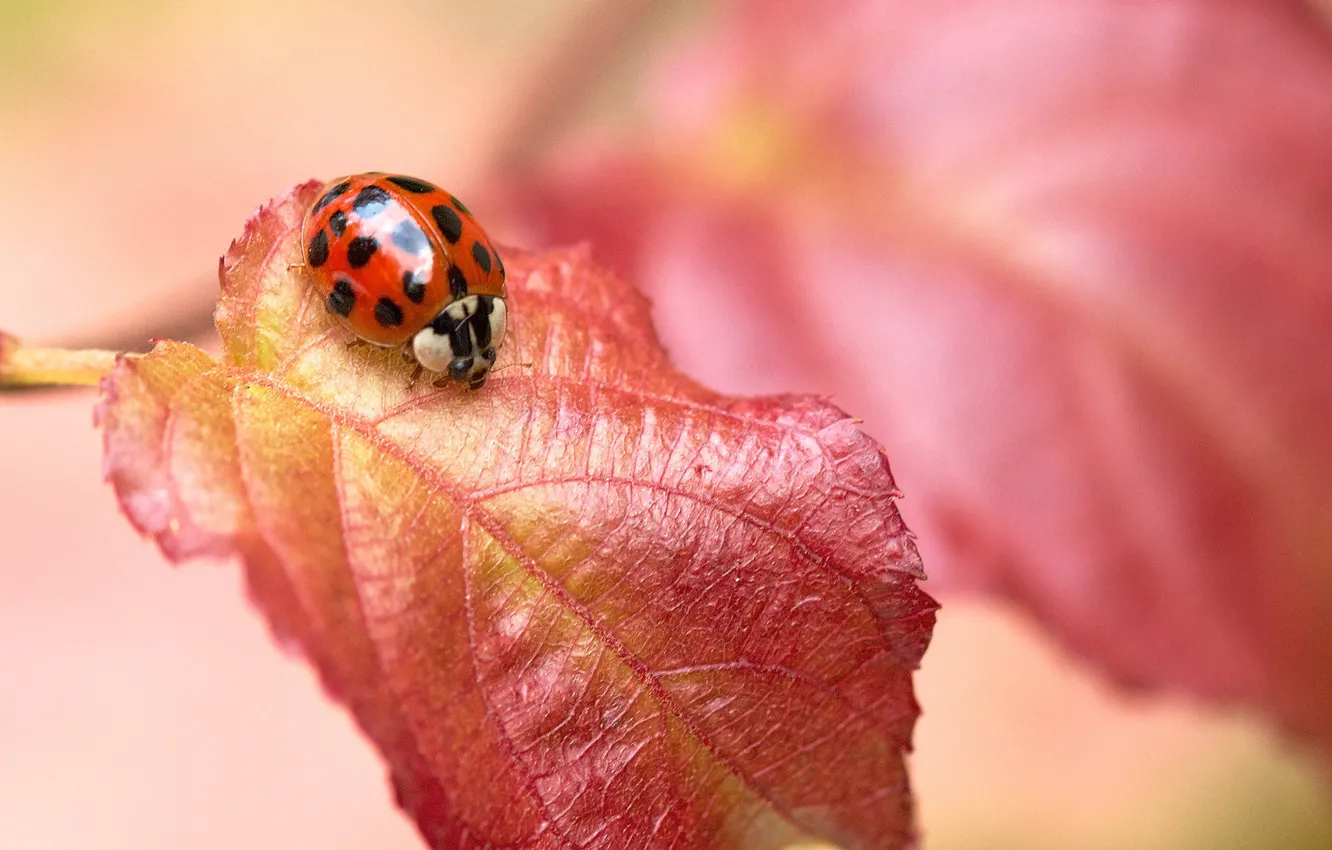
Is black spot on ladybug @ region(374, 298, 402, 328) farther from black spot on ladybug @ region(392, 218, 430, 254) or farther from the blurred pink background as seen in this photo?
the blurred pink background

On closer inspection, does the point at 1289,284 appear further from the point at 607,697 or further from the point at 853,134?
the point at 607,697

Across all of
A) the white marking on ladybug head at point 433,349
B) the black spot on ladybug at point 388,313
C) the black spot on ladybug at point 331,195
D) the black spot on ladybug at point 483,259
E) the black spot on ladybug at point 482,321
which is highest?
the black spot on ladybug at point 331,195

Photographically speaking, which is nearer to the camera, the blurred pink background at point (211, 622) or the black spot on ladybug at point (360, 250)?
the black spot on ladybug at point (360, 250)

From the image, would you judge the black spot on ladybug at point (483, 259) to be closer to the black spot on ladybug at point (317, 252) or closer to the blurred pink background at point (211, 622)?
the black spot on ladybug at point (317, 252)

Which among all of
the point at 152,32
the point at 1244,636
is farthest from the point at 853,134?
the point at 152,32

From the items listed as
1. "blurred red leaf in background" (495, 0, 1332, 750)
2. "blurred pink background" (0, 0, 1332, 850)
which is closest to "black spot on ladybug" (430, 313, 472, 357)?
"blurred red leaf in background" (495, 0, 1332, 750)

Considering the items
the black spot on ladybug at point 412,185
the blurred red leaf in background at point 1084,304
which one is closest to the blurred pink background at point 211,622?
the blurred red leaf in background at point 1084,304

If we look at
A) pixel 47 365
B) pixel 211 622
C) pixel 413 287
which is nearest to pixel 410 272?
pixel 413 287
